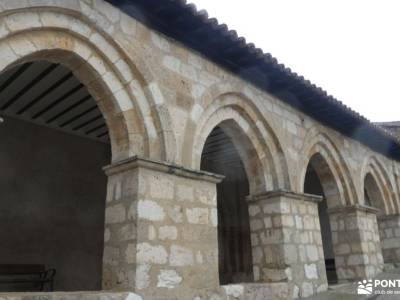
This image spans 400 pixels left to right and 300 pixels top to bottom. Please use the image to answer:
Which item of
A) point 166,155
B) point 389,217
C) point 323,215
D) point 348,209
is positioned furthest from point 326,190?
point 166,155

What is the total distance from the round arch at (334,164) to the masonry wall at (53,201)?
12.3 feet

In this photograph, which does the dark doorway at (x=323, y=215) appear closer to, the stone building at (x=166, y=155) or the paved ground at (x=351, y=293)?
the stone building at (x=166, y=155)

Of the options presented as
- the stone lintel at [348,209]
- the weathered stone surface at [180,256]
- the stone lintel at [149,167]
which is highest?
the stone lintel at [348,209]

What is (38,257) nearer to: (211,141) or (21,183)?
(21,183)

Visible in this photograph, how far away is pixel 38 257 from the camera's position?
5973 mm

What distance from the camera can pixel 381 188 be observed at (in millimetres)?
8180

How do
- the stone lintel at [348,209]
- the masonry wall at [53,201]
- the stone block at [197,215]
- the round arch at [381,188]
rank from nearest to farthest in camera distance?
the stone block at [197,215] < the masonry wall at [53,201] < the stone lintel at [348,209] < the round arch at [381,188]

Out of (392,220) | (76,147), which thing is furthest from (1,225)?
(392,220)

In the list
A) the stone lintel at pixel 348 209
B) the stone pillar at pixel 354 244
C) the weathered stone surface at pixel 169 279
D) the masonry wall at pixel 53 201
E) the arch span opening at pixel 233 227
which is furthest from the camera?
the arch span opening at pixel 233 227

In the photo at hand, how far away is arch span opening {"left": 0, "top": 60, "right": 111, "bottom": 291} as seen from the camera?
560 cm

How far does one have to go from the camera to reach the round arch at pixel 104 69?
298cm

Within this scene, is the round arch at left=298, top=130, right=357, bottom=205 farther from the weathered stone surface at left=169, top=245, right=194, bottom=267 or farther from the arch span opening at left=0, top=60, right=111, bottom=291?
the arch span opening at left=0, top=60, right=111, bottom=291

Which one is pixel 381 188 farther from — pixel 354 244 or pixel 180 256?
pixel 180 256

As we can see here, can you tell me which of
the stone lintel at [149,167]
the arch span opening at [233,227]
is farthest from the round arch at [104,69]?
the arch span opening at [233,227]
